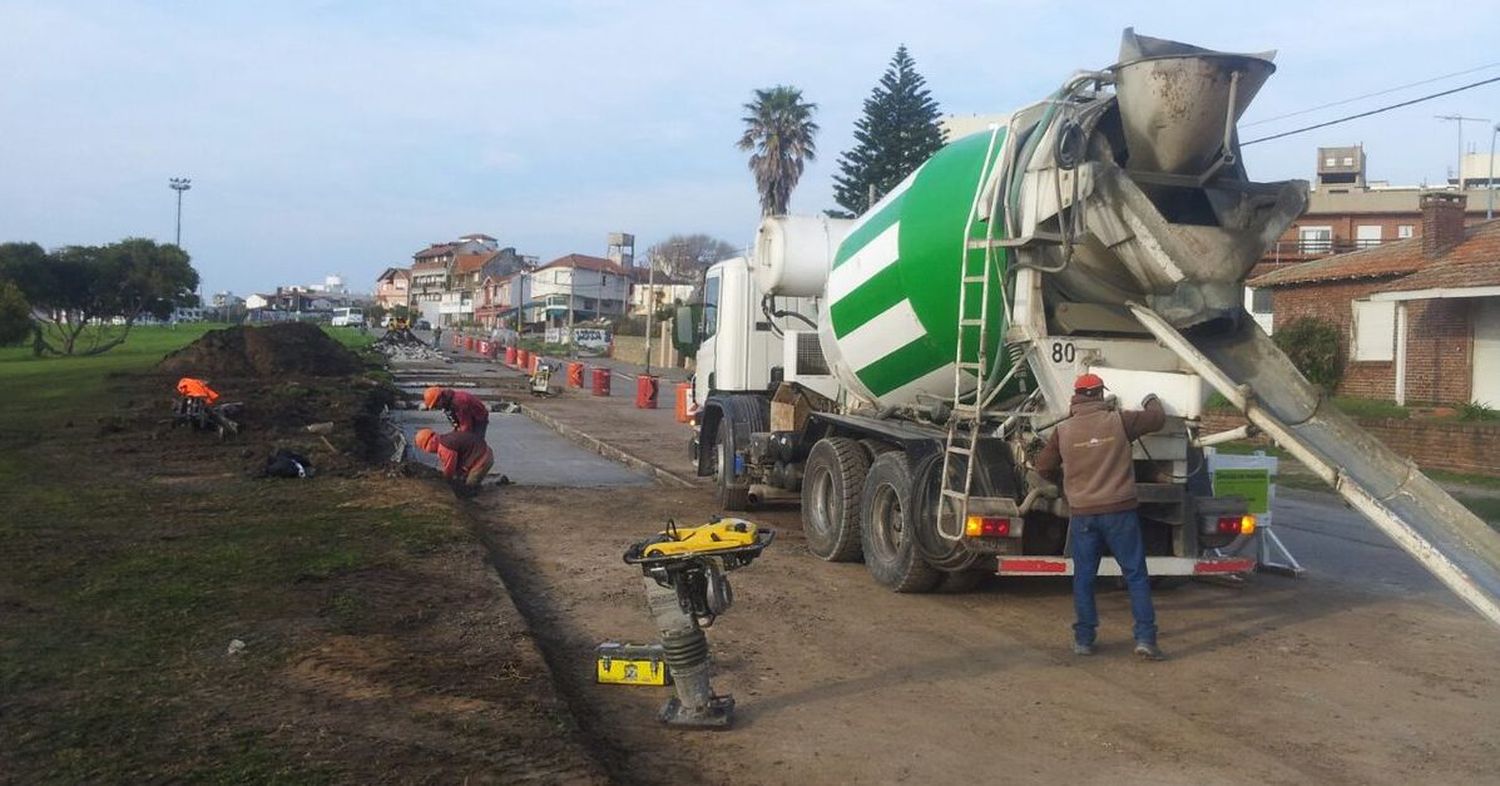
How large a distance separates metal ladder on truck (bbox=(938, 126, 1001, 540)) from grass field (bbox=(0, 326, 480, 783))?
12.2 feet

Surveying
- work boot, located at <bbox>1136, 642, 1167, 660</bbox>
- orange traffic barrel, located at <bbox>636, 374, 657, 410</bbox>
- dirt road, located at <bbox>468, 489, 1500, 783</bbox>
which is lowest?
dirt road, located at <bbox>468, 489, 1500, 783</bbox>

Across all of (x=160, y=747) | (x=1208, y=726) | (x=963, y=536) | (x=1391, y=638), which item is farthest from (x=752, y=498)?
(x=160, y=747)

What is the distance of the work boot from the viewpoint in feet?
25.8

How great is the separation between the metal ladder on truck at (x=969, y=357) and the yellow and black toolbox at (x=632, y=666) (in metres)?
2.59

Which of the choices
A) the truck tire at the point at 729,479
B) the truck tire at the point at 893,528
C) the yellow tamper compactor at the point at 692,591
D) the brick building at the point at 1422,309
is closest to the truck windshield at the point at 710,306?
the truck tire at the point at 729,479

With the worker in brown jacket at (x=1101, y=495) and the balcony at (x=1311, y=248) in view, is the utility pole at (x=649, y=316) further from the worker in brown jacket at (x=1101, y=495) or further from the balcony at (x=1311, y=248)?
the worker in brown jacket at (x=1101, y=495)

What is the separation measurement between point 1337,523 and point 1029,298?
7.99 meters

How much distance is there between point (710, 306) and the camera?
16234 millimetres

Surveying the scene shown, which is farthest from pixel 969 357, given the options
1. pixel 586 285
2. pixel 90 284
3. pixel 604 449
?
pixel 586 285

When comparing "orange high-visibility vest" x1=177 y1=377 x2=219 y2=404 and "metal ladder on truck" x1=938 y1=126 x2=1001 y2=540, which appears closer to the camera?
"metal ladder on truck" x1=938 y1=126 x2=1001 y2=540

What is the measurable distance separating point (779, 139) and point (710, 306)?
4537 centimetres

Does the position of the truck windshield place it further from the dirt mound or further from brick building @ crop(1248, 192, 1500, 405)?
the dirt mound

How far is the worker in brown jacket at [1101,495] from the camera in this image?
7738 millimetres

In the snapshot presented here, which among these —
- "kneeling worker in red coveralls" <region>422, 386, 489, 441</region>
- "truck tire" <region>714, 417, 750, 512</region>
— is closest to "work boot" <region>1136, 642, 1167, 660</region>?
"truck tire" <region>714, 417, 750, 512</region>
